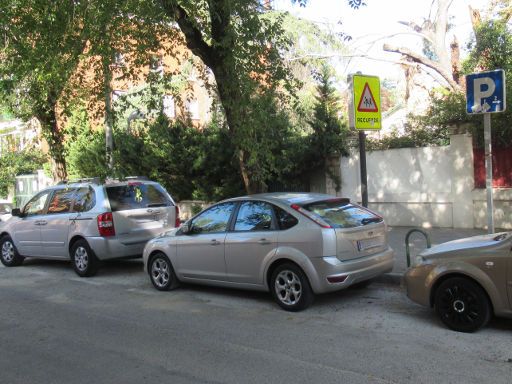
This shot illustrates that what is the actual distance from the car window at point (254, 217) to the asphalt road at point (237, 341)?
1061 mm

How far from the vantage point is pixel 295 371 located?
460 centimetres

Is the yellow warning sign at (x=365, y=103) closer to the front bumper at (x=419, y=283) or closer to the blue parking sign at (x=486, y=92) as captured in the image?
the blue parking sign at (x=486, y=92)

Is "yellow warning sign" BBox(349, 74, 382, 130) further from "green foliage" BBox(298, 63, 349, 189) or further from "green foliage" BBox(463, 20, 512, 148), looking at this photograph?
"green foliage" BBox(298, 63, 349, 189)

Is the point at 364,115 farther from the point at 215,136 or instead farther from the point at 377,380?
the point at 215,136

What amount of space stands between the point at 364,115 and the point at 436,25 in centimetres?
1707

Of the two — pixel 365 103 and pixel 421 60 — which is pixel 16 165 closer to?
pixel 421 60

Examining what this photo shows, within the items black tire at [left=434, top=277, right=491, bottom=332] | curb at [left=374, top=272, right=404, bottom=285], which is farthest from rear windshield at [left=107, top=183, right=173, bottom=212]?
black tire at [left=434, top=277, right=491, bottom=332]

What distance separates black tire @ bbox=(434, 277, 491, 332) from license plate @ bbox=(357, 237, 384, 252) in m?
1.25

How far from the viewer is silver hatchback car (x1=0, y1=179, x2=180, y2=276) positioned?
9.41 metres

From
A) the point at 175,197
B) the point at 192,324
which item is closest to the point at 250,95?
the point at 192,324

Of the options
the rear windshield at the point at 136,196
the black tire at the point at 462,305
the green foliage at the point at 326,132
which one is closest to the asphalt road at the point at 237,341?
the black tire at the point at 462,305

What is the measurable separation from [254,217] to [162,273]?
213 centimetres

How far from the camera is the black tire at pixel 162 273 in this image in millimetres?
8164

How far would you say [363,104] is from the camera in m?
8.52
